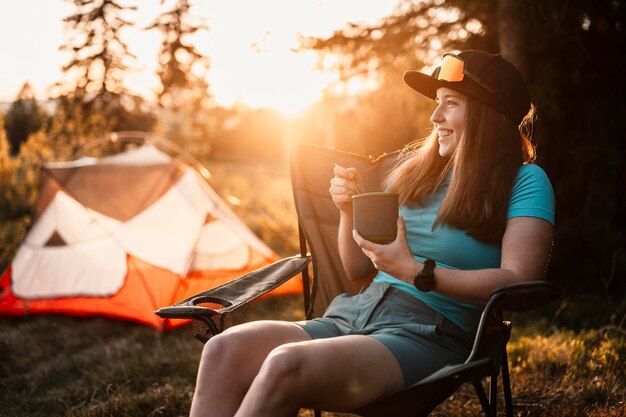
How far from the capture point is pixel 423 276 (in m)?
1.60

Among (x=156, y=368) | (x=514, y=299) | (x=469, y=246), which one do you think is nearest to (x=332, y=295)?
(x=469, y=246)

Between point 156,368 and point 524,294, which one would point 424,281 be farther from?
point 156,368

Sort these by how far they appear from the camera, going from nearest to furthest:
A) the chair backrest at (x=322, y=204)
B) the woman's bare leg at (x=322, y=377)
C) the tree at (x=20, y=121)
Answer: the woman's bare leg at (x=322, y=377), the chair backrest at (x=322, y=204), the tree at (x=20, y=121)

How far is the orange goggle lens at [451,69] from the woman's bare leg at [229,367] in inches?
35.3

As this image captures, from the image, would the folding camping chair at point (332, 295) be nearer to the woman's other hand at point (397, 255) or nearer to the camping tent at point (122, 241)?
the woman's other hand at point (397, 255)

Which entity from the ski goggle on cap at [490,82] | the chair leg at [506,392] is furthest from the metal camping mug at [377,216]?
the chair leg at [506,392]

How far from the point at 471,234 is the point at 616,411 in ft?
3.14

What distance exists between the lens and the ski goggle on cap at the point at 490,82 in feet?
5.82

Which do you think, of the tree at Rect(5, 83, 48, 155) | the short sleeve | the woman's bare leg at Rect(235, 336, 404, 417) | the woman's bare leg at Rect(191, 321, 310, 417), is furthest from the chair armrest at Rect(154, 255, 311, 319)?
the tree at Rect(5, 83, 48, 155)

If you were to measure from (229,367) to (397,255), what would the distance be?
0.52 m

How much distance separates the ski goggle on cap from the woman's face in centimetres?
5

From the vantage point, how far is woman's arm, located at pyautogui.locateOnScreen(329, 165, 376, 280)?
1909 millimetres

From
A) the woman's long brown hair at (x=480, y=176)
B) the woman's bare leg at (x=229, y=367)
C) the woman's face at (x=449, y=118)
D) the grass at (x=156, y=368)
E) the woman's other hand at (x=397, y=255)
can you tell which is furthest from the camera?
the grass at (x=156, y=368)

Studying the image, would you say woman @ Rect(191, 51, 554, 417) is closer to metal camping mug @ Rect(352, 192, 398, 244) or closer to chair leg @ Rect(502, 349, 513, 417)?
metal camping mug @ Rect(352, 192, 398, 244)
